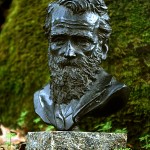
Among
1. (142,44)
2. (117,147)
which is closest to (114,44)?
(142,44)

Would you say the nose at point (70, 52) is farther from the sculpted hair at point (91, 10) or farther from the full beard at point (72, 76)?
the sculpted hair at point (91, 10)

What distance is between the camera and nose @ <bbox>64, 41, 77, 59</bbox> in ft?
13.9

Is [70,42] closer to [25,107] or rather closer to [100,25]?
[100,25]

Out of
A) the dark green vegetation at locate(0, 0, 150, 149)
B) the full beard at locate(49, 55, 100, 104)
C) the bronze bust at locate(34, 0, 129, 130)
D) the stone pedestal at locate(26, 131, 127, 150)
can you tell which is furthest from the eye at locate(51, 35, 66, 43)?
the dark green vegetation at locate(0, 0, 150, 149)

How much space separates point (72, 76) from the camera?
4.34 metres

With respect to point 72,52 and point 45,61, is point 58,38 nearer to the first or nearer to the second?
Result: point 72,52

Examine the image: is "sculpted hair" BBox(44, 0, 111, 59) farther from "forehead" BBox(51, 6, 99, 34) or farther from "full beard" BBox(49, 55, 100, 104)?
"full beard" BBox(49, 55, 100, 104)

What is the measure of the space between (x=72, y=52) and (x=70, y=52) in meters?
0.02

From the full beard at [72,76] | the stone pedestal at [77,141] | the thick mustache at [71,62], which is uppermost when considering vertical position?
the thick mustache at [71,62]

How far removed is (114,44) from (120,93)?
1.55 metres

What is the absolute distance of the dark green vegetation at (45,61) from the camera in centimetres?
554

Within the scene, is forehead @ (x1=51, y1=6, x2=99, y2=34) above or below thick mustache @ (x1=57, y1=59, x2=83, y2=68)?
above

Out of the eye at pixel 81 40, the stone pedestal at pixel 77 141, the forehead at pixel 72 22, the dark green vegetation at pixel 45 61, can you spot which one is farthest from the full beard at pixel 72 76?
the dark green vegetation at pixel 45 61

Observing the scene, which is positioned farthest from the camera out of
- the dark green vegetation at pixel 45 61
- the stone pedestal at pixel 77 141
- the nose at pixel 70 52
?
the dark green vegetation at pixel 45 61
